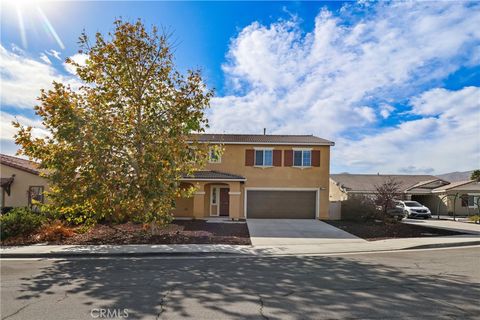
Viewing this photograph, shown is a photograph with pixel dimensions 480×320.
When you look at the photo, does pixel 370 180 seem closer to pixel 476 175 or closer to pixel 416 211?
pixel 476 175

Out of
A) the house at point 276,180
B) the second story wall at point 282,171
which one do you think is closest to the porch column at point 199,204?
the house at point 276,180

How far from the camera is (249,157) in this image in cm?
2419

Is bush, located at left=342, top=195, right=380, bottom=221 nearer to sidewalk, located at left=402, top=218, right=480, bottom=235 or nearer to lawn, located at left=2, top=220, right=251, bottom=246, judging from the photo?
sidewalk, located at left=402, top=218, right=480, bottom=235

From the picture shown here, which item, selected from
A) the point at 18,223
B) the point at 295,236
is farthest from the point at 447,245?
the point at 18,223

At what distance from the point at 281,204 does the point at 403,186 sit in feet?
69.0

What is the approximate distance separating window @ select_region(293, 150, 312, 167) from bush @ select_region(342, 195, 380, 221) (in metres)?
4.19

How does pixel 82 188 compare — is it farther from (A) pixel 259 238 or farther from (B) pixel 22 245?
(A) pixel 259 238

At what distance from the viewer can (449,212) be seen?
33.8m

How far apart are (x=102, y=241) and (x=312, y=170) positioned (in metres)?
15.6

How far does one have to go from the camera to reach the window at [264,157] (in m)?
24.1

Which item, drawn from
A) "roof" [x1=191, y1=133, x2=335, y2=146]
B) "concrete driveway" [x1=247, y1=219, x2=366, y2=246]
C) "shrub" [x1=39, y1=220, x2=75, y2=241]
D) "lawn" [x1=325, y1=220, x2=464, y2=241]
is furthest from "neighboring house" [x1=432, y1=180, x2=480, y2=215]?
"shrub" [x1=39, y1=220, x2=75, y2=241]

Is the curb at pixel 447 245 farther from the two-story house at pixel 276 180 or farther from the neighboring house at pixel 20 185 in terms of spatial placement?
the neighboring house at pixel 20 185

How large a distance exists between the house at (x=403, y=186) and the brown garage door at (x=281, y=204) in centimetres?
1057

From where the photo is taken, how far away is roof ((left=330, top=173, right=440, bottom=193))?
37156mm
